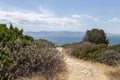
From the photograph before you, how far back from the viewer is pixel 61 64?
37.7 ft

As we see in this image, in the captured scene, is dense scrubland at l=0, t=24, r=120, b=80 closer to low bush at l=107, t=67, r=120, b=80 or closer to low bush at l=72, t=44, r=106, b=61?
low bush at l=107, t=67, r=120, b=80

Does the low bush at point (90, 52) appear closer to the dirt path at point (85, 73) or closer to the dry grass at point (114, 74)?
the dirt path at point (85, 73)

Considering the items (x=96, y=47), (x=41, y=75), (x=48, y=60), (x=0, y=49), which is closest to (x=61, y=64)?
(x=48, y=60)

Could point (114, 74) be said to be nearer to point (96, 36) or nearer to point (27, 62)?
point (27, 62)

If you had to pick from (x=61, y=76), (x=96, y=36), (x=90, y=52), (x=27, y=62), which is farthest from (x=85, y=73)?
(x=96, y=36)

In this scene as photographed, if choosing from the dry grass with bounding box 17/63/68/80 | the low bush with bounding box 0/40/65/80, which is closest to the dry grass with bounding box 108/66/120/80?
the dry grass with bounding box 17/63/68/80

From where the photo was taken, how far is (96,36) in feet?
87.2

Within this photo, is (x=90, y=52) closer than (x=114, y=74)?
No

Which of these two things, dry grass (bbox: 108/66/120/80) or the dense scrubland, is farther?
dry grass (bbox: 108/66/120/80)

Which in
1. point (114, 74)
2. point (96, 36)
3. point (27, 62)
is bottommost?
point (114, 74)

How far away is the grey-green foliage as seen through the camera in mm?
26688

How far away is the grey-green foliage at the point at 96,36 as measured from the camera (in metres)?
26.7

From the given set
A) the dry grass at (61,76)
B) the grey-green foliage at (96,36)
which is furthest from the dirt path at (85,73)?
the grey-green foliage at (96,36)

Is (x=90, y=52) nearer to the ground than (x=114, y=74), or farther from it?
farther from it
